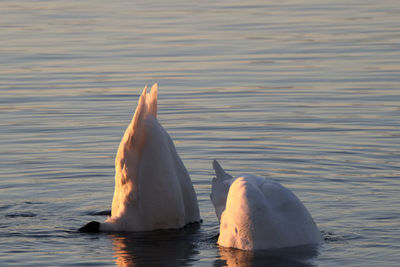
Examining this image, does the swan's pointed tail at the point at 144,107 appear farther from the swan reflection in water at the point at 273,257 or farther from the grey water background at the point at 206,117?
the swan reflection in water at the point at 273,257

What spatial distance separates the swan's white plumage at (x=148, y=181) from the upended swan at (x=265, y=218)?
1.00 metres

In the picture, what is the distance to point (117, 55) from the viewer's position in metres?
20.7

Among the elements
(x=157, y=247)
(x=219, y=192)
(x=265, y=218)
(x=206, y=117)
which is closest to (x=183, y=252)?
(x=157, y=247)

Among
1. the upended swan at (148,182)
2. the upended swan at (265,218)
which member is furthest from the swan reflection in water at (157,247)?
the upended swan at (265,218)

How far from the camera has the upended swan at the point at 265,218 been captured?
8.56m

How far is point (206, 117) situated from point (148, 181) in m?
5.64

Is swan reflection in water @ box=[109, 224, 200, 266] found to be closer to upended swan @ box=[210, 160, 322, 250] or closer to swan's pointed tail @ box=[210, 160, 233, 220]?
swan's pointed tail @ box=[210, 160, 233, 220]

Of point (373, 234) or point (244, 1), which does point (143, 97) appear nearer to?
point (373, 234)

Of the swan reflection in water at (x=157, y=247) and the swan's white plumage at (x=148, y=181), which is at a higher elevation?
the swan's white plumage at (x=148, y=181)

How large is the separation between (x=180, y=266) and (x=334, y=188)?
10.2ft

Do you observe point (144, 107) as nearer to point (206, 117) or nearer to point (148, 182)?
point (148, 182)

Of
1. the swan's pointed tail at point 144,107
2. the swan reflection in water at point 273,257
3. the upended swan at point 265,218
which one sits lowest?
the swan reflection in water at point 273,257

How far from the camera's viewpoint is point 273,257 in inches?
340

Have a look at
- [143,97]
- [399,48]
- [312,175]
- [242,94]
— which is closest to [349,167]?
[312,175]
